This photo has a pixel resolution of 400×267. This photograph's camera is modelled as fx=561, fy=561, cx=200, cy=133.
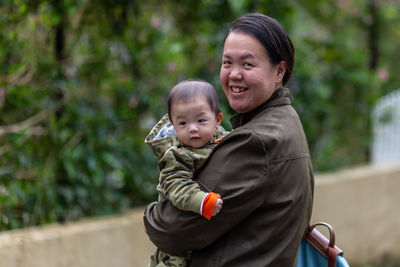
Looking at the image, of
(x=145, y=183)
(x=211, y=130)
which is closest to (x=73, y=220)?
(x=145, y=183)

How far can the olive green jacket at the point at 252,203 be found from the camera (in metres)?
1.93

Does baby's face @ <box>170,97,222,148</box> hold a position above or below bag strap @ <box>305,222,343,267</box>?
above

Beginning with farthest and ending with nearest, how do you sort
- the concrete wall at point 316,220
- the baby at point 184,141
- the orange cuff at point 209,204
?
the concrete wall at point 316,220 → the baby at point 184,141 → the orange cuff at point 209,204

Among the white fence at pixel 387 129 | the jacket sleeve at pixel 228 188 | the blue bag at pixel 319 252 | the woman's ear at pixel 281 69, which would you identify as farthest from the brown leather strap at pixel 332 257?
the white fence at pixel 387 129

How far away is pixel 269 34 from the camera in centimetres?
204

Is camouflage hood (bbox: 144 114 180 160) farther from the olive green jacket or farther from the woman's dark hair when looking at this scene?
the woman's dark hair

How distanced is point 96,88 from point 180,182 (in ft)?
9.54

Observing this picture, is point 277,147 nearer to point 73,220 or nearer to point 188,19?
point 73,220

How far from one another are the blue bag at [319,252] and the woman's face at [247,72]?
591mm

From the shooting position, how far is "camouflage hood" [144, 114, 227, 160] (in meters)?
2.13

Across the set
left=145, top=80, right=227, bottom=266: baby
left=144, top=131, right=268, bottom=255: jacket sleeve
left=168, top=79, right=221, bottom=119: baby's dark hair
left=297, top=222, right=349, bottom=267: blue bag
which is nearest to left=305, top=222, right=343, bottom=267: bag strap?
left=297, top=222, right=349, bottom=267: blue bag

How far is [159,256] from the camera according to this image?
2223 mm

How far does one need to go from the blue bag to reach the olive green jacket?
0.18 meters

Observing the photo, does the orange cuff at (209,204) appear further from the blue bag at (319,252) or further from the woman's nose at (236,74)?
the blue bag at (319,252)
